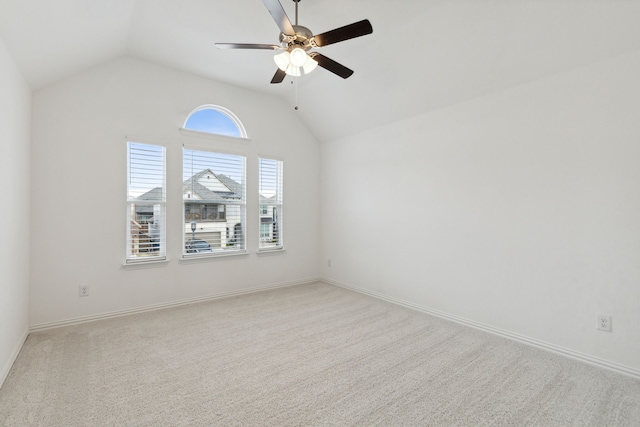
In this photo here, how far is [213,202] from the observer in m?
4.25

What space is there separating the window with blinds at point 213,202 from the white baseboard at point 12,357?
166 centimetres

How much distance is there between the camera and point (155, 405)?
6.38 feet

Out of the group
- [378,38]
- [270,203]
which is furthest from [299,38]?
[270,203]

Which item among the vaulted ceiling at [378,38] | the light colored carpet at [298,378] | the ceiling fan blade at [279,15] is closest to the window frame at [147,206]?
the light colored carpet at [298,378]

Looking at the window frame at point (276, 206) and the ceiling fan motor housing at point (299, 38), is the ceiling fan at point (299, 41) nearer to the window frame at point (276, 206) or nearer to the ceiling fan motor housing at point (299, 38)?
the ceiling fan motor housing at point (299, 38)

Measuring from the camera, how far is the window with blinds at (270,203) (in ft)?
15.6

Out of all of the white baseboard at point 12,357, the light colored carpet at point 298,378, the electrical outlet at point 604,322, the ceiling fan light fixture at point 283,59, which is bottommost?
the light colored carpet at point 298,378

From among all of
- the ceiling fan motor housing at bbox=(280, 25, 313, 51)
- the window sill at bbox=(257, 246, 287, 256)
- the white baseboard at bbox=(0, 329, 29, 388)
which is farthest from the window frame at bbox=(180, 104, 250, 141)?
the white baseboard at bbox=(0, 329, 29, 388)

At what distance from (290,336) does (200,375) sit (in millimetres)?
950

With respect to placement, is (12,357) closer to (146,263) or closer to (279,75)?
(146,263)

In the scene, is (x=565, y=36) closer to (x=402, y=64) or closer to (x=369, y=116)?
(x=402, y=64)

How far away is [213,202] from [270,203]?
36.4 inches

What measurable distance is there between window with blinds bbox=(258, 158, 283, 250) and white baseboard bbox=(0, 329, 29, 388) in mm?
2728

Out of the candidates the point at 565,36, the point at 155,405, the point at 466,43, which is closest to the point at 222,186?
the point at 155,405
